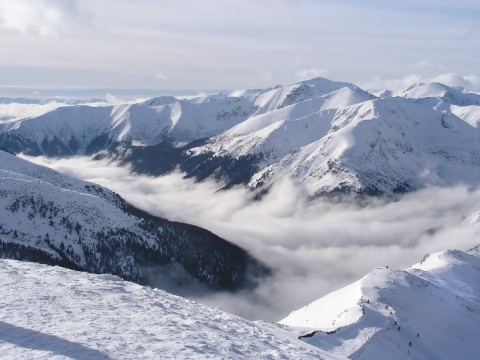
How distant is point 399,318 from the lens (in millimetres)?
66500

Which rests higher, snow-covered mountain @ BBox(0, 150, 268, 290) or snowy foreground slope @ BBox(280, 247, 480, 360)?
snowy foreground slope @ BBox(280, 247, 480, 360)

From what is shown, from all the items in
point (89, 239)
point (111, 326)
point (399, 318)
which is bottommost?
point (89, 239)

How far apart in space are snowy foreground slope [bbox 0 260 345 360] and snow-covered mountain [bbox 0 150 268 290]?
122 meters

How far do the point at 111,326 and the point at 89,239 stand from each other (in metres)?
152

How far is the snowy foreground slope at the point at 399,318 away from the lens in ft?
183

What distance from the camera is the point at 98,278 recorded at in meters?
39.8

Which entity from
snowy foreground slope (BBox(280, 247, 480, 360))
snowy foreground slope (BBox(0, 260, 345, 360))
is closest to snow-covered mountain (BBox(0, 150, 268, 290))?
snowy foreground slope (BBox(280, 247, 480, 360))

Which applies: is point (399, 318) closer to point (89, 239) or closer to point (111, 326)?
point (111, 326)

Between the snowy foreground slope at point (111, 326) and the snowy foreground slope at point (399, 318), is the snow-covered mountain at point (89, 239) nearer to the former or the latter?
the snowy foreground slope at point (399, 318)

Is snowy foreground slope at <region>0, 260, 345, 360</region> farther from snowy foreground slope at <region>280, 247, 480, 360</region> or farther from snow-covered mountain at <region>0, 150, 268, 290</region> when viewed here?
snow-covered mountain at <region>0, 150, 268, 290</region>

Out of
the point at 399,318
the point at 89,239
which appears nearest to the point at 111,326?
the point at 399,318

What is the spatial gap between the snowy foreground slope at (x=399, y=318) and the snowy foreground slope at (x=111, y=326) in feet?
77.2

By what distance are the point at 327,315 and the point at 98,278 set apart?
44916 mm

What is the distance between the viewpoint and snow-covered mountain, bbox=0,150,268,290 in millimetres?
158875
